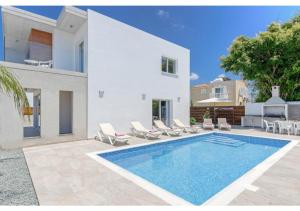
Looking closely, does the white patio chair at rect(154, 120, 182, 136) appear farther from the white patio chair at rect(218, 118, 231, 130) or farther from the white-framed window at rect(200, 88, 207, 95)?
the white-framed window at rect(200, 88, 207, 95)

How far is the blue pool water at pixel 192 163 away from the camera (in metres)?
5.56

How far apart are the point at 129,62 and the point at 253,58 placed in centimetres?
1302

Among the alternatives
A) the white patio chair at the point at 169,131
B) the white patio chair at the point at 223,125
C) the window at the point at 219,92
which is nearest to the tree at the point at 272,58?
the white patio chair at the point at 223,125

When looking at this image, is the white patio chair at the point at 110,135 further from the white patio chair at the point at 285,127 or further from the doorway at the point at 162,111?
the white patio chair at the point at 285,127

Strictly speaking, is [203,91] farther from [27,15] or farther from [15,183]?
[15,183]

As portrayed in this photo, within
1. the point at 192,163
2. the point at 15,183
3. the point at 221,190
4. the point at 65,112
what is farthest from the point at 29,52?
the point at 221,190

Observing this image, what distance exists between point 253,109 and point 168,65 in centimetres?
984

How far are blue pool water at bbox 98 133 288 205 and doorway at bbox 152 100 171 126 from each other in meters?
4.23

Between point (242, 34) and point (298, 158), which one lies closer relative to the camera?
point (298, 158)

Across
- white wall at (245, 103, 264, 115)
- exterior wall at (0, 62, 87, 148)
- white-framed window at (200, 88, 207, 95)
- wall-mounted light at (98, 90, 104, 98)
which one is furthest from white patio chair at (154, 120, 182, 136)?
white-framed window at (200, 88, 207, 95)

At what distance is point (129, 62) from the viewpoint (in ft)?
45.2

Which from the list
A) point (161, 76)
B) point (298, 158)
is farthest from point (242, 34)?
point (298, 158)

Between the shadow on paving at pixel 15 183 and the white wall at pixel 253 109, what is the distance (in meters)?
19.3

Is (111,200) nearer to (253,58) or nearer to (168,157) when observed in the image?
(168,157)
